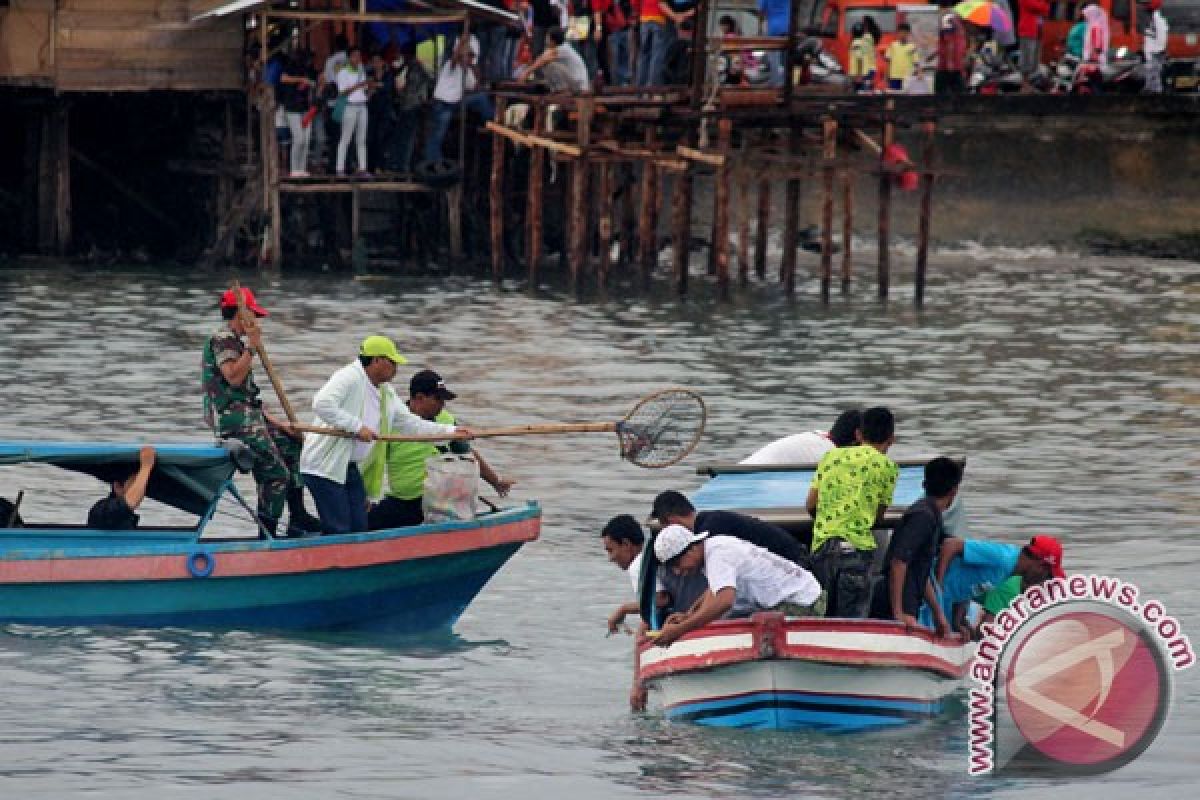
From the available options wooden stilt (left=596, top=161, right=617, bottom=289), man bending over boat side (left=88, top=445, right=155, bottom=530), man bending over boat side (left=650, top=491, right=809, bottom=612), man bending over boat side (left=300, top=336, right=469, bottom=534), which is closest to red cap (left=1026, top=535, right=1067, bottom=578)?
man bending over boat side (left=650, top=491, right=809, bottom=612)

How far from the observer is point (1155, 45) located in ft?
137

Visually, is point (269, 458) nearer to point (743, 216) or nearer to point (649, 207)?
point (743, 216)

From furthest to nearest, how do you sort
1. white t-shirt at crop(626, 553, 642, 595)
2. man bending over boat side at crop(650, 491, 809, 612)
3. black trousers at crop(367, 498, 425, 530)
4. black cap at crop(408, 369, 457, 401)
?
black trousers at crop(367, 498, 425, 530) < black cap at crop(408, 369, 457, 401) < white t-shirt at crop(626, 553, 642, 595) < man bending over boat side at crop(650, 491, 809, 612)

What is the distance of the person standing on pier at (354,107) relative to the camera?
37562 mm

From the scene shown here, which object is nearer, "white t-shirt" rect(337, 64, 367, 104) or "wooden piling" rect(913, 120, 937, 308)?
"wooden piling" rect(913, 120, 937, 308)

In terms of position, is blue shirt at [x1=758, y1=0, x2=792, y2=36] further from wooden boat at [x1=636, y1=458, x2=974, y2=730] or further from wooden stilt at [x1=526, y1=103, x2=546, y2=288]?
wooden boat at [x1=636, y1=458, x2=974, y2=730]

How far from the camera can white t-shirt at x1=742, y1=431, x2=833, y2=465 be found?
15844 millimetres

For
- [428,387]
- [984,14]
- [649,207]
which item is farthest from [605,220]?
[428,387]

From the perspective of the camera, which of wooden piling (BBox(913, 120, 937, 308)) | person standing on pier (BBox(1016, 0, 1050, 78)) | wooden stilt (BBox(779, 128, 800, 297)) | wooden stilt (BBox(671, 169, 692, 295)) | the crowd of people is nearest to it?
the crowd of people

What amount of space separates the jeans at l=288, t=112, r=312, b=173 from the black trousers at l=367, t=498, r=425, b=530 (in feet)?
74.8

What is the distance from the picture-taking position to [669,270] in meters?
41.7

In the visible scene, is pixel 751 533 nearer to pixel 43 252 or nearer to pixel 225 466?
pixel 225 466

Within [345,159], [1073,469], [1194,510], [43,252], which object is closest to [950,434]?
[1073,469]

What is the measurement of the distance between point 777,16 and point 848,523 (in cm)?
2631
